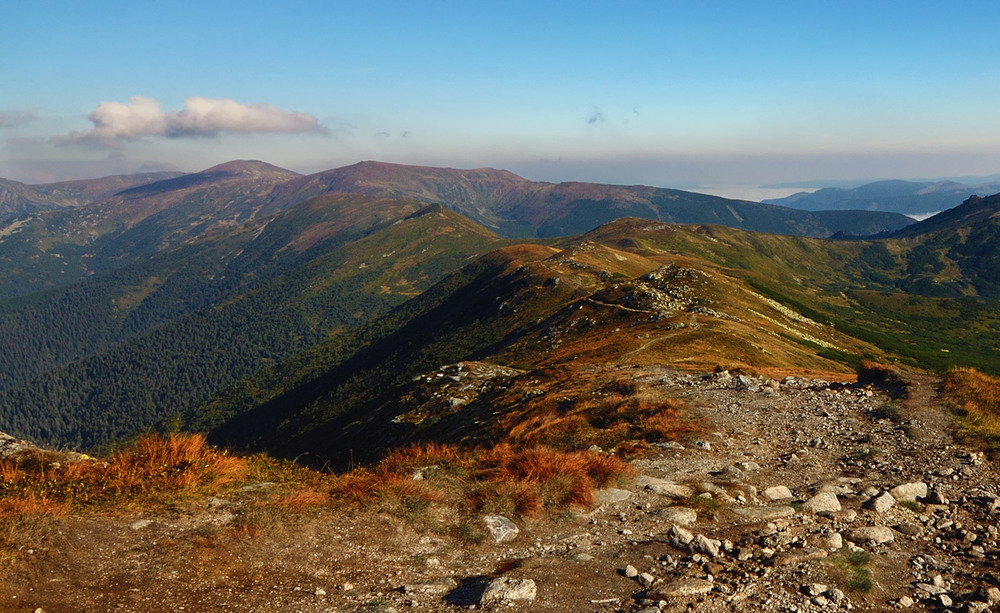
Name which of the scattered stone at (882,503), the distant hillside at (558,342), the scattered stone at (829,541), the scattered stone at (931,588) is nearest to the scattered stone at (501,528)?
the scattered stone at (829,541)

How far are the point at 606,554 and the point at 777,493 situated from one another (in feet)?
24.7

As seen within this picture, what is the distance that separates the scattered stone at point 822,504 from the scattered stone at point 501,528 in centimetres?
895

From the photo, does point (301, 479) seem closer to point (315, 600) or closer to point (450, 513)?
point (450, 513)

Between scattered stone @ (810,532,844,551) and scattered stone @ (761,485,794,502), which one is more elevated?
scattered stone @ (810,532,844,551)

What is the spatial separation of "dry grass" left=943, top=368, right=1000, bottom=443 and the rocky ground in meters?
3.70

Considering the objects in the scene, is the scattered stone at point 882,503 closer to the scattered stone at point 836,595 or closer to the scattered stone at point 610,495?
the scattered stone at point 836,595

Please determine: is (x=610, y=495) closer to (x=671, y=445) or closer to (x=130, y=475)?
(x=671, y=445)

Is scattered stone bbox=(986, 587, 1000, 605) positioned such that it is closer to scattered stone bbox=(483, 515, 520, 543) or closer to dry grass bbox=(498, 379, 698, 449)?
scattered stone bbox=(483, 515, 520, 543)

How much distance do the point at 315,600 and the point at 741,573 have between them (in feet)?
31.5

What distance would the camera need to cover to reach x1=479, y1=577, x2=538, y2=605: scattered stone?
34.8ft

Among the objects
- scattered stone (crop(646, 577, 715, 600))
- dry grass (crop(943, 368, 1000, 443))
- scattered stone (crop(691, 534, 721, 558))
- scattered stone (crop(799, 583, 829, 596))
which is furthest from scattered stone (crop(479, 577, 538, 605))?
dry grass (crop(943, 368, 1000, 443))

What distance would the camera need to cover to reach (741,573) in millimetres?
11531

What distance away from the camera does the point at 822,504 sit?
15188mm

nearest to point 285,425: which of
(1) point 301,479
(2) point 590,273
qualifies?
(2) point 590,273
